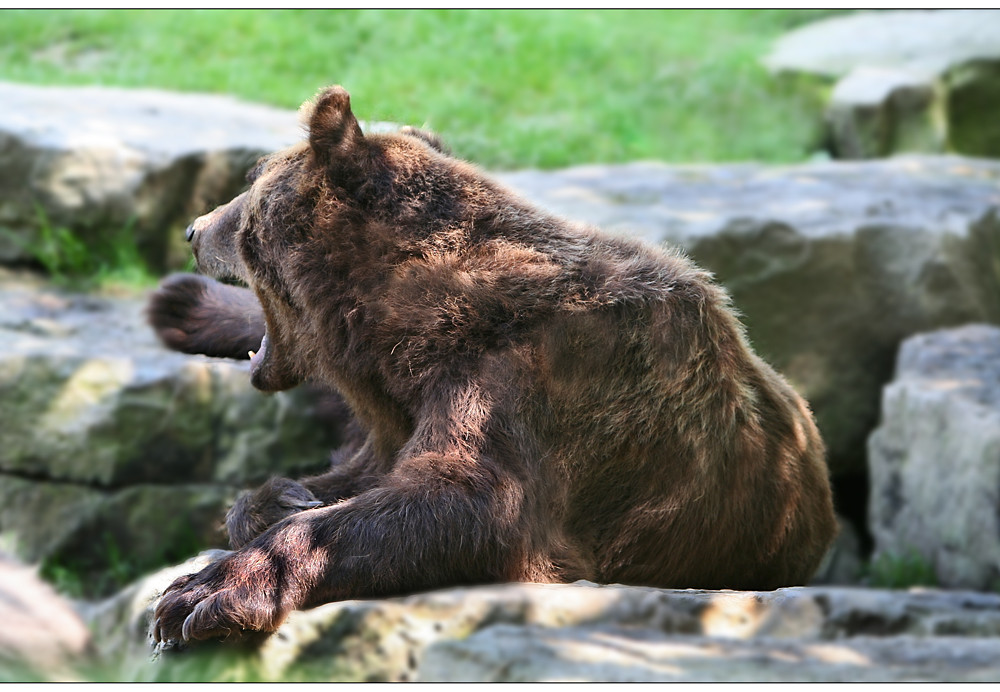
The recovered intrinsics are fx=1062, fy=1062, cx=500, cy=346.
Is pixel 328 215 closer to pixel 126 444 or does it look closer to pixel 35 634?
pixel 35 634

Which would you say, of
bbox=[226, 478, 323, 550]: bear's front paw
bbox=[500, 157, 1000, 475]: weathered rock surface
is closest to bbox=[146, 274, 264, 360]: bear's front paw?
bbox=[226, 478, 323, 550]: bear's front paw

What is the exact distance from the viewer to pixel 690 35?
14055 millimetres

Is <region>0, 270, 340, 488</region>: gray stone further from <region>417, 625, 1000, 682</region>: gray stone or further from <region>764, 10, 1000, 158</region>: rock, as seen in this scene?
<region>764, 10, 1000, 158</region>: rock

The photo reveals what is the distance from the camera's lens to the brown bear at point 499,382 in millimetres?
3033

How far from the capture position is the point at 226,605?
2.81m

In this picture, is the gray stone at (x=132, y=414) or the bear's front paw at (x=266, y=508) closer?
the bear's front paw at (x=266, y=508)

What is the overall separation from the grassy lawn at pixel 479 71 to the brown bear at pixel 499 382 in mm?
5960

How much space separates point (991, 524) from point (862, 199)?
2.85 meters

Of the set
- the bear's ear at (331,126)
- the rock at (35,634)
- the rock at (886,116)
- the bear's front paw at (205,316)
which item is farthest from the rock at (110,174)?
the rock at (886,116)

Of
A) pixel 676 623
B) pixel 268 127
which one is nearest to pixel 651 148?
pixel 268 127

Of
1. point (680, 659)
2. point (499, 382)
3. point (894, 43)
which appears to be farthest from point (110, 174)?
point (894, 43)

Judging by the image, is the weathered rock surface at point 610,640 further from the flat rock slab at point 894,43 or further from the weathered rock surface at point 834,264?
the flat rock slab at point 894,43

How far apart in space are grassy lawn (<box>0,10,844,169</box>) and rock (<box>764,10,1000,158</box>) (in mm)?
568

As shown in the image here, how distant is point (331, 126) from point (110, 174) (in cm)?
494
